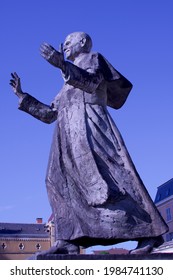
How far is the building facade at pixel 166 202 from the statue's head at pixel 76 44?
46.1 metres

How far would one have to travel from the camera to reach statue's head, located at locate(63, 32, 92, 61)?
5.92 m

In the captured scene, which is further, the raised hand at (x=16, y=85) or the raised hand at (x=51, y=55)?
the raised hand at (x=16, y=85)

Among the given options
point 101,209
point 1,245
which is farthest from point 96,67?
point 1,245

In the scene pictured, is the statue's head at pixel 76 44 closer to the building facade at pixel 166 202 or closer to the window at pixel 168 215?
the building facade at pixel 166 202

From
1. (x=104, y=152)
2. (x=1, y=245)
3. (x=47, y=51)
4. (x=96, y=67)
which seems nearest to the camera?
(x=47, y=51)

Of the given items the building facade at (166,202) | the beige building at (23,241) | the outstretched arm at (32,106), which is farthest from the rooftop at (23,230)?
the outstretched arm at (32,106)

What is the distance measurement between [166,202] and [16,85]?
164ft

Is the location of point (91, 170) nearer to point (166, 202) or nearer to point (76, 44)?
point (76, 44)

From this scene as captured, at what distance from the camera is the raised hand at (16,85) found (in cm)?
588
